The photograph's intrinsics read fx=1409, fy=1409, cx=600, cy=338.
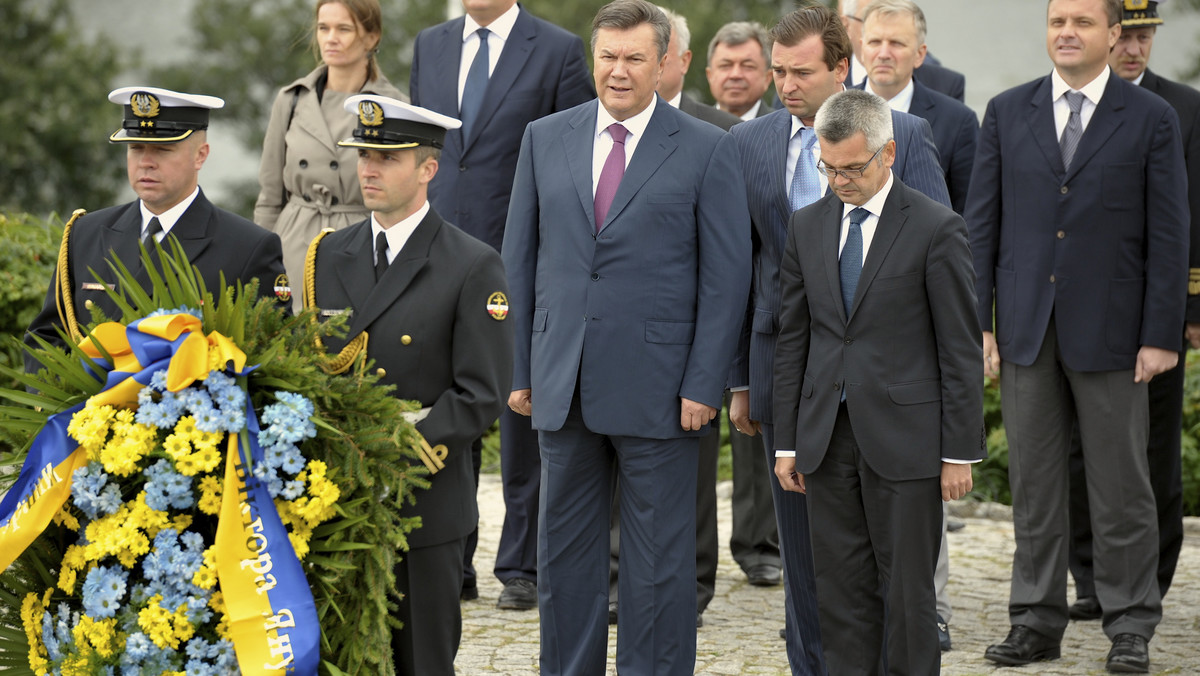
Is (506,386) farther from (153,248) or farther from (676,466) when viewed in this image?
(153,248)

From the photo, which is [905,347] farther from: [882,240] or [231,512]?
[231,512]

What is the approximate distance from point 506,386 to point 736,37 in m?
3.97

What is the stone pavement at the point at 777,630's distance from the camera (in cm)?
560

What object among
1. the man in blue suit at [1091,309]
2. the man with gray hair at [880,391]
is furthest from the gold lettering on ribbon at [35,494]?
the man in blue suit at [1091,309]

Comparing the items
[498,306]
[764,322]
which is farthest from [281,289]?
[764,322]

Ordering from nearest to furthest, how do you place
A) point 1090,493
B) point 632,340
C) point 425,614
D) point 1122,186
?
point 425,614
point 632,340
point 1122,186
point 1090,493

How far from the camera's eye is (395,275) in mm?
4098

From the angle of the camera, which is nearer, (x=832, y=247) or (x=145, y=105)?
(x=145, y=105)

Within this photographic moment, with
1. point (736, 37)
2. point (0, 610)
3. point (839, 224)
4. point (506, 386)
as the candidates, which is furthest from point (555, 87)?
point (0, 610)

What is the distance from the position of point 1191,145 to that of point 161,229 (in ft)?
14.3

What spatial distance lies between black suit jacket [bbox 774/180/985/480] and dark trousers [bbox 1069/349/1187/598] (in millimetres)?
2243

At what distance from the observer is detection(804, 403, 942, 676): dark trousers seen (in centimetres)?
450

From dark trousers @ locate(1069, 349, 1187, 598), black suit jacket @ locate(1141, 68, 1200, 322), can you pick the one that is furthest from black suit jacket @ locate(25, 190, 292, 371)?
dark trousers @ locate(1069, 349, 1187, 598)

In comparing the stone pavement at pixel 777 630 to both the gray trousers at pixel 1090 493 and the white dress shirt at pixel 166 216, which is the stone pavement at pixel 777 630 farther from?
the white dress shirt at pixel 166 216
